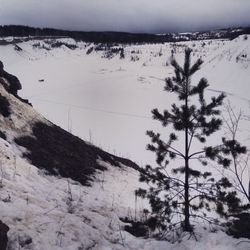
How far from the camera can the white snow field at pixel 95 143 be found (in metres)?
7.69

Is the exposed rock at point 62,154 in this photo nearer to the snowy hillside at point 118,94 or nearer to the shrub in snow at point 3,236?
the snowy hillside at point 118,94

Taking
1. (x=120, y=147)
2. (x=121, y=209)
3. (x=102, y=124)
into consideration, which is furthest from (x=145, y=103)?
(x=121, y=209)

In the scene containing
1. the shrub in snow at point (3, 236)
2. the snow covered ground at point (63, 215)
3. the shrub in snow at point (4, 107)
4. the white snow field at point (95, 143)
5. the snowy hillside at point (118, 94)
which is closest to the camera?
the shrub in snow at point (3, 236)

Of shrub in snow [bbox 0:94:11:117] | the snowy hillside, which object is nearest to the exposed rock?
shrub in snow [bbox 0:94:11:117]

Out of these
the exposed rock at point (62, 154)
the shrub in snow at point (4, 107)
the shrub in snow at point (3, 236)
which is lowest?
the exposed rock at point (62, 154)

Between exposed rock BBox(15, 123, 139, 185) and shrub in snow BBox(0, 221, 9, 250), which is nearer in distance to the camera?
shrub in snow BBox(0, 221, 9, 250)

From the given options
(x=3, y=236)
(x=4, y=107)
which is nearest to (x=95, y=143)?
(x=4, y=107)

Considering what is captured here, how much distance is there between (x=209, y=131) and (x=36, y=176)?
4.23 meters

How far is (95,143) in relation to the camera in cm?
2012

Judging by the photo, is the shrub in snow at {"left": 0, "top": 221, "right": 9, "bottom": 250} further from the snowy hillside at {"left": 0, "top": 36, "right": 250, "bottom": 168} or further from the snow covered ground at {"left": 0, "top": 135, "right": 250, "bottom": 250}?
the snowy hillside at {"left": 0, "top": 36, "right": 250, "bottom": 168}

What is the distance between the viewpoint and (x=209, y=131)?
903 centimetres

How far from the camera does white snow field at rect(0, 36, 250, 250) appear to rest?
303 inches

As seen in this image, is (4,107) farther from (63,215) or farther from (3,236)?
(3,236)

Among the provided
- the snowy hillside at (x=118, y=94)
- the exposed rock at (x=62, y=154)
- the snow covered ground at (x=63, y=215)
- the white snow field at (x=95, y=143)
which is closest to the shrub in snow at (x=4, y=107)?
the white snow field at (x=95, y=143)
